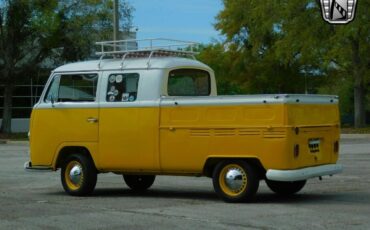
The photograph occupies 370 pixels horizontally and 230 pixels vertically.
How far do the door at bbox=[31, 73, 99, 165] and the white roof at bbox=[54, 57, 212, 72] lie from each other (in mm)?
145

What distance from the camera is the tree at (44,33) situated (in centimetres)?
4538

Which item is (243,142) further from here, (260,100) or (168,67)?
(168,67)

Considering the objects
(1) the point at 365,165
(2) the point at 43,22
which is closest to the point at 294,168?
(1) the point at 365,165

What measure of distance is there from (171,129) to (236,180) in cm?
146

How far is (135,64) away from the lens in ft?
42.1

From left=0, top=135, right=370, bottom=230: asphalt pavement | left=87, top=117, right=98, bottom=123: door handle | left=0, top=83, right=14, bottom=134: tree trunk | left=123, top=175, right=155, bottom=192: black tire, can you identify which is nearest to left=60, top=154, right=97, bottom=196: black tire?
left=0, top=135, right=370, bottom=230: asphalt pavement

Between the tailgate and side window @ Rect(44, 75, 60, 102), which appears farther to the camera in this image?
side window @ Rect(44, 75, 60, 102)

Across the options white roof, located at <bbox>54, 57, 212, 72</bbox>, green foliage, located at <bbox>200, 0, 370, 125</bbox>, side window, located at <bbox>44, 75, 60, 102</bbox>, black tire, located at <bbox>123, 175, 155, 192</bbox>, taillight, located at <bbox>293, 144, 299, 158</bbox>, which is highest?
green foliage, located at <bbox>200, 0, 370, 125</bbox>

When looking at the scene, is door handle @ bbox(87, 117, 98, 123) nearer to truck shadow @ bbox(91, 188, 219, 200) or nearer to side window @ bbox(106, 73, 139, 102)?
side window @ bbox(106, 73, 139, 102)

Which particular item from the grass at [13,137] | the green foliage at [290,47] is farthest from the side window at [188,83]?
the green foliage at [290,47]

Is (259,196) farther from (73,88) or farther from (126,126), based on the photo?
(73,88)

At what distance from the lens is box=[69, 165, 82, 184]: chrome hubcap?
43.1 feet

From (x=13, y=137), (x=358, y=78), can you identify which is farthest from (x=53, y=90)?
(x=358, y=78)

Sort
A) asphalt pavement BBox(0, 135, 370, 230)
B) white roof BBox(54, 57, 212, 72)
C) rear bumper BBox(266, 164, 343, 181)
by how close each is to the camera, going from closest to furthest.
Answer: asphalt pavement BBox(0, 135, 370, 230) < rear bumper BBox(266, 164, 343, 181) < white roof BBox(54, 57, 212, 72)
